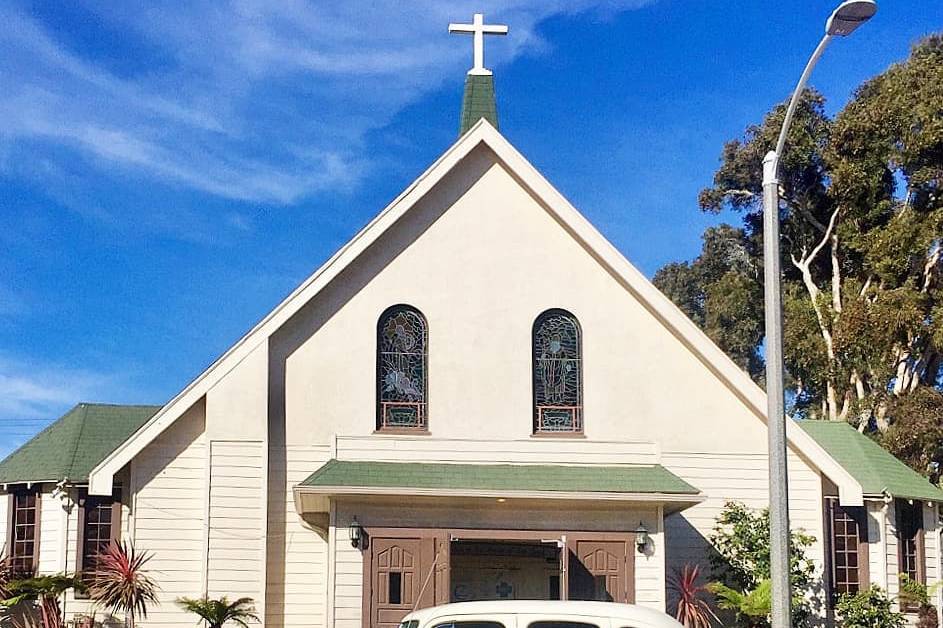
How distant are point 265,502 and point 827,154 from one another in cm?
2391

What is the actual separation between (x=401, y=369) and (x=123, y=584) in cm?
555

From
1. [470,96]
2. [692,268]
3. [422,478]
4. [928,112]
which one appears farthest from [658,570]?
[692,268]

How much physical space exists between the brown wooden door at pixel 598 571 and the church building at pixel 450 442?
0.10ft

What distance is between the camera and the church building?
21641 millimetres

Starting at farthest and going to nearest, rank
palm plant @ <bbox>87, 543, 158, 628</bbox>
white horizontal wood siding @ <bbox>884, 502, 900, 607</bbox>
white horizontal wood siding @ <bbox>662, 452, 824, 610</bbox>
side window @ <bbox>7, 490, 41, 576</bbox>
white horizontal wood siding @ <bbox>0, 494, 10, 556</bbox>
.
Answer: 1. white horizontal wood siding @ <bbox>884, 502, 900, 607</bbox>
2. white horizontal wood siding @ <bbox>0, 494, 10, 556</bbox>
3. side window @ <bbox>7, 490, 41, 576</bbox>
4. white horizontal wood siding @ <bbox>662, 452, 824, 610</bbox>
5. palm plant @ <bbox>87, 543, 158, 628</bbox>

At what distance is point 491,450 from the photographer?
74.7 feet

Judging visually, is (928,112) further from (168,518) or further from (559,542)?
(168,518)

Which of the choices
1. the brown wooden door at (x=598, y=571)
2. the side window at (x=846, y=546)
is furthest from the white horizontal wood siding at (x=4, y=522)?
the side window at (x=846, y=546)

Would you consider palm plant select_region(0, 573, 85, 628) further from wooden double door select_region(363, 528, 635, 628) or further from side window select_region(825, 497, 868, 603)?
side window select_region(825, 497, 868, 603)

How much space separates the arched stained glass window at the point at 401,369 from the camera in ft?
75.2

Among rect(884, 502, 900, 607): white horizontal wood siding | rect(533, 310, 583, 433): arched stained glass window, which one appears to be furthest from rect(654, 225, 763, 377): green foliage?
rect(533, 310, 583, 433): arched stained glass window

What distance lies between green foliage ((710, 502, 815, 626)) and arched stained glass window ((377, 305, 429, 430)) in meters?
5.35

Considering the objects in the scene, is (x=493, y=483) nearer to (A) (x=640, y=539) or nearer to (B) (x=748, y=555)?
(A) (x=640, y=539)

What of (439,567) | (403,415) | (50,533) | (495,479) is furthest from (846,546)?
(50,533)
